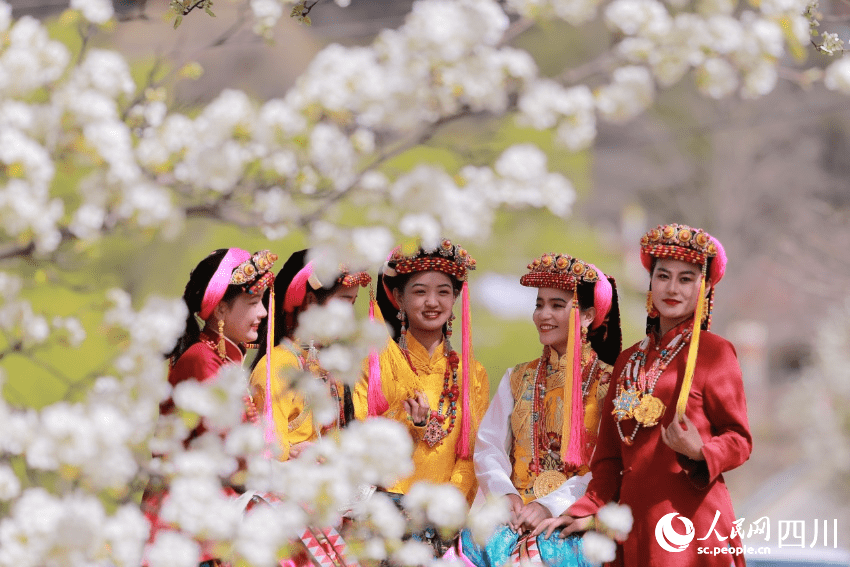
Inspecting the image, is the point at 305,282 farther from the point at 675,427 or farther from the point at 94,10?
the point at 94,10

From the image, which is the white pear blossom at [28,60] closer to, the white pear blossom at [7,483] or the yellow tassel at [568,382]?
the white pear blossom at [7,483]

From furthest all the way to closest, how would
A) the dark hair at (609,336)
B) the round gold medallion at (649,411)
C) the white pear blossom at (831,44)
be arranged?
1. the dark hair at (609,336)
2. the round gold medallion at (649,411)
3. the white pear blossom at (831,44)

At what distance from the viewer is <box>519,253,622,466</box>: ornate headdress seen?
3.36 m

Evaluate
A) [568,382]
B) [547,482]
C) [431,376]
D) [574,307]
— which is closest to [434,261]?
[431,376]

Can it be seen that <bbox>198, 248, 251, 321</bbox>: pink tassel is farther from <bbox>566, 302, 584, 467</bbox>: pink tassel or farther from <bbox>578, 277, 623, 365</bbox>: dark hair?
<bbox>578, 277, 623, 365</bbox>: dark hair

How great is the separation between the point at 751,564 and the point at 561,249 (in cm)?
500

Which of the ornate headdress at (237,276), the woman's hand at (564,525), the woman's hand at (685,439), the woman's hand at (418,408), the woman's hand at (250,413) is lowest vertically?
the woman's hand at (564,525)

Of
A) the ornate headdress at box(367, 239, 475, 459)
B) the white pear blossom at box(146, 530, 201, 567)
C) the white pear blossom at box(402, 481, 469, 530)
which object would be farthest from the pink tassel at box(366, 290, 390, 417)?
the white pear blossom at box(146, 530, 201, 567)

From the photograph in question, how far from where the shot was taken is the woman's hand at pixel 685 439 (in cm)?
299

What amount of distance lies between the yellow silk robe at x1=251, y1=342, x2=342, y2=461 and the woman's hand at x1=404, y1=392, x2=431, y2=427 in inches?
9.6

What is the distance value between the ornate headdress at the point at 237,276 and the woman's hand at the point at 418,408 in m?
0.64

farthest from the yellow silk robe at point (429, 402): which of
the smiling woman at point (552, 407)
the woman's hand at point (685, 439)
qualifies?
the woman's hand at point (685, 439)

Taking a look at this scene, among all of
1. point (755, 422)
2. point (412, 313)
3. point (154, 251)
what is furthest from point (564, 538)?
point (755, 422)

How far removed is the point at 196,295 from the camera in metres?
3.44
